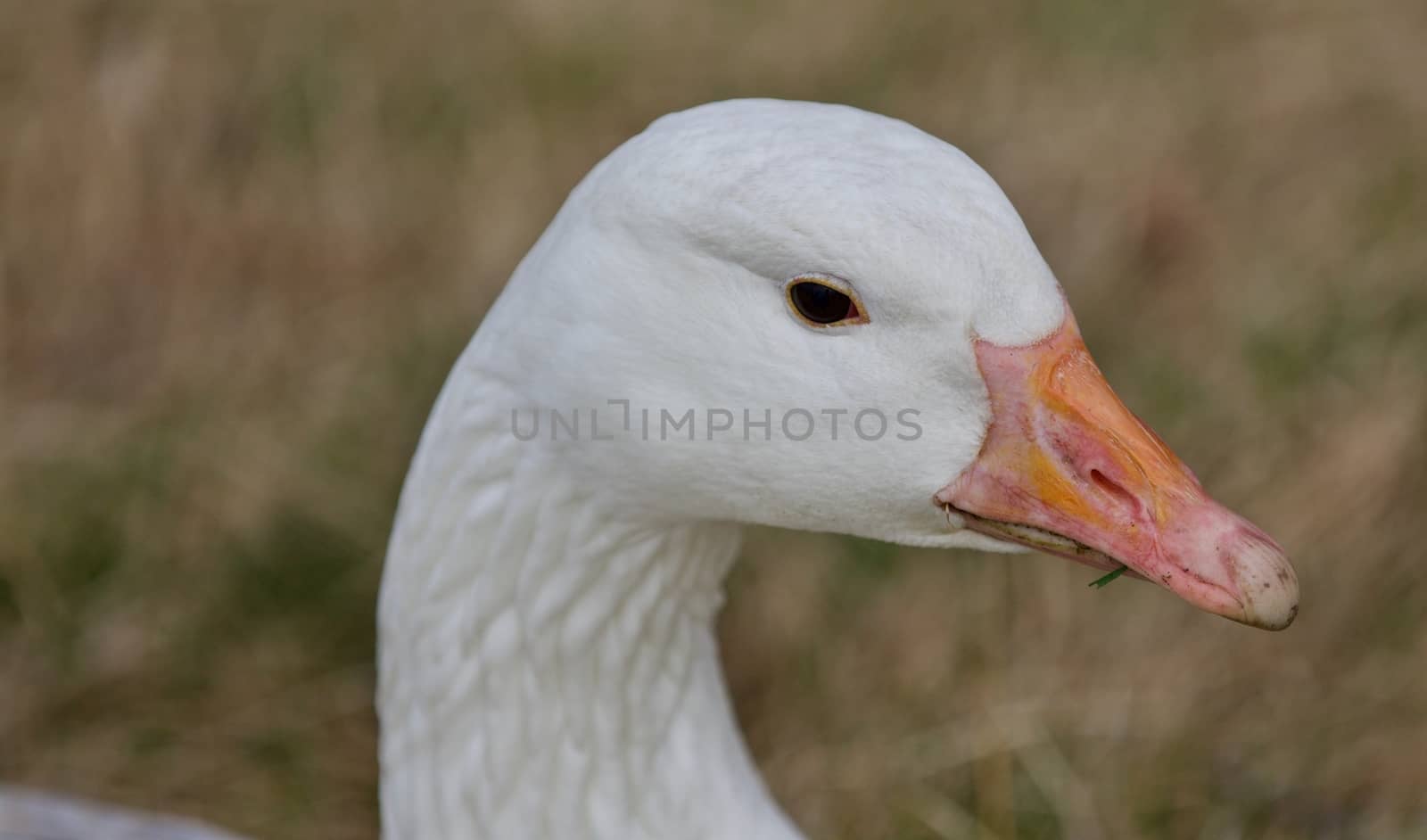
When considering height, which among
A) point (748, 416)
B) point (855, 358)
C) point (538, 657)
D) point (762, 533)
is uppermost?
point (855, 358)

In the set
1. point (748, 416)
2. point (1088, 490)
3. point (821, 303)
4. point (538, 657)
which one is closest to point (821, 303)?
point (821, 303)

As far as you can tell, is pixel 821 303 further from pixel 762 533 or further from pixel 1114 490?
pixel 762 533

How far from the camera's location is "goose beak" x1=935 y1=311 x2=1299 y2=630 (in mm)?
1660

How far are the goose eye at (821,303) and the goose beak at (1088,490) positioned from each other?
0.49 ft

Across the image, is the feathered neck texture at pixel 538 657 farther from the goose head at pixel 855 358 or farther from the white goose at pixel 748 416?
the goose head at pixel 855 358

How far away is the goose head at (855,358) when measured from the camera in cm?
167

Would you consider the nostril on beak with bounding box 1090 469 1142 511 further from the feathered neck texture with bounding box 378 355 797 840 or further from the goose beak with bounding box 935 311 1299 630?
the feathered neck texture with bounding box 378 355 797 840

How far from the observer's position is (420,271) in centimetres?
480

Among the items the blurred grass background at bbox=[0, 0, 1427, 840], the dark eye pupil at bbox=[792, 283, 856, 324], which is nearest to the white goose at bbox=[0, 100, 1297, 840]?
the dark eye pupil at bbox=[792, 283, 856, 324]

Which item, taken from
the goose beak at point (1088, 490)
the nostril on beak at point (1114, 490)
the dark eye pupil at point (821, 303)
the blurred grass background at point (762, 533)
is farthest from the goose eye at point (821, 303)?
the blurred grass background at point (762, 533)

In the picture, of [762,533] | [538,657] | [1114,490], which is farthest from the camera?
[762,533]

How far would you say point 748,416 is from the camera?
1792 mm

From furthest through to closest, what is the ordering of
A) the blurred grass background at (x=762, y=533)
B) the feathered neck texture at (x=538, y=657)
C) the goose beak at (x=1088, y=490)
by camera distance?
the blurred grass background at (x=762, y=533) < the feathered neck texture at (x=538, y=657) < the goose beak at (x=1088, y=490)

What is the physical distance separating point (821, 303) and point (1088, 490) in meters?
0.37
